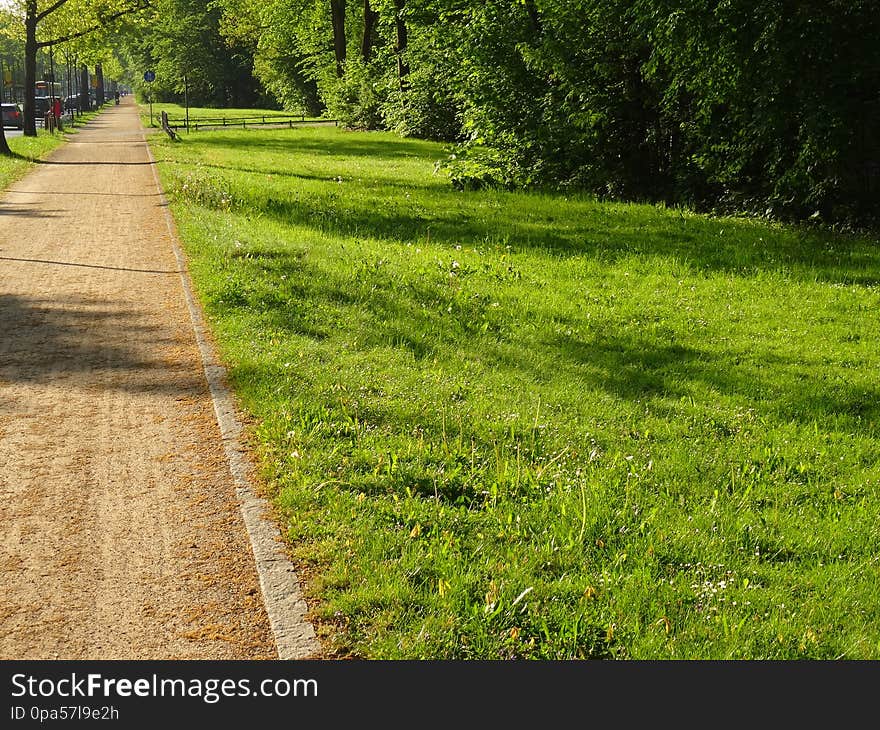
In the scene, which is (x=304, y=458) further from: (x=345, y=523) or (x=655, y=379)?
(x=655, y=379)

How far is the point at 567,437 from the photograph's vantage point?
6.05 m

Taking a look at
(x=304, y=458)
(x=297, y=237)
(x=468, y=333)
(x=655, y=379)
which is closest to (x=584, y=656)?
(x=304, y=458)

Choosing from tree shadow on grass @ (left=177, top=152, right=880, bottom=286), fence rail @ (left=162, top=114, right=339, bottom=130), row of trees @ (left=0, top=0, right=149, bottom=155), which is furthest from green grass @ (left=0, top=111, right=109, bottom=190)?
fence rail @ (left=162, top=114, right=339, bottom=130)

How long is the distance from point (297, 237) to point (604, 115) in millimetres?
7679

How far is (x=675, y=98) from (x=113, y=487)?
13.8 metres

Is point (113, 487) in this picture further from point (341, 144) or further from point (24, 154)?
point (341, 144)

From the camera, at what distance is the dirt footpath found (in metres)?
3.95

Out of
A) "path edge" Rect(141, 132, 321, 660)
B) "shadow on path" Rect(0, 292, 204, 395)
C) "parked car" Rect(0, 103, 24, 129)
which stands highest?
"parked car" Rect(0, 103, 24, 129)

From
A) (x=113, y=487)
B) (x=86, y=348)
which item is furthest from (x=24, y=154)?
(x=113, y=487)

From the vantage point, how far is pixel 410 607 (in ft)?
13.3

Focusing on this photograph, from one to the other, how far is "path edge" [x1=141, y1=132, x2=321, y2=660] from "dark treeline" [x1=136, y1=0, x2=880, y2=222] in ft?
35.6

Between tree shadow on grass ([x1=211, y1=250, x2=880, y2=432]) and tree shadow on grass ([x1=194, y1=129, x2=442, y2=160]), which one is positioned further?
tree shadow on grass ([x1=194, y1=129, x2=442, y2=160])

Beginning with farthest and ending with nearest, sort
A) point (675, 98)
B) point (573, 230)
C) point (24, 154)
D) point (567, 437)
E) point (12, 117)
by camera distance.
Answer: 1. point (12, 117)
2. point (24, 154)
3. point (675, 98)
4. point (573, 230)
5. point (567, 437)

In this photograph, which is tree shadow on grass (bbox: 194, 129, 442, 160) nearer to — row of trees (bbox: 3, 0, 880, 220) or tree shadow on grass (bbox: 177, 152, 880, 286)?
row of trees (bbox: 3, 0, 880, 220)
